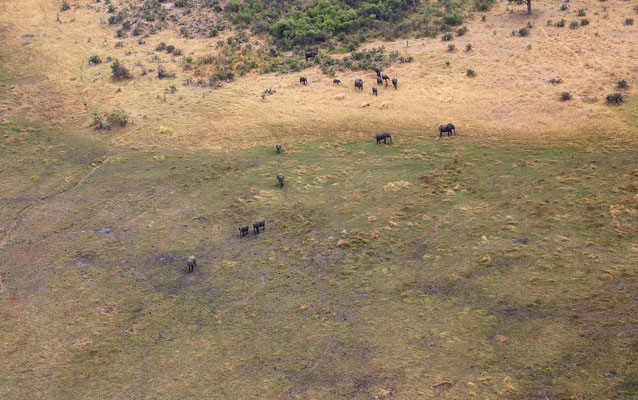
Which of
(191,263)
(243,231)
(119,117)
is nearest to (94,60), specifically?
(119,117)

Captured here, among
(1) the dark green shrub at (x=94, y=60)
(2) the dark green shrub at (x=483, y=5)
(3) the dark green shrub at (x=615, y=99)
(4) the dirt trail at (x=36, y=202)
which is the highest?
(2) the dark green shrub at (x=483, y=5)

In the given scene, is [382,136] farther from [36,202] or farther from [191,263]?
[36,202]

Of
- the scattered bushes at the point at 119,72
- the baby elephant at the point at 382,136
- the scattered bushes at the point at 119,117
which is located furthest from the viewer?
the scattered bushes at the point at 119,72

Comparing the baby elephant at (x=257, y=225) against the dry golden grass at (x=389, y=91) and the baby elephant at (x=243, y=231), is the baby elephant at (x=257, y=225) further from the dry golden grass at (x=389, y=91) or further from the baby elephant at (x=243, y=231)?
the dry golden grass at (x=389, y=91)

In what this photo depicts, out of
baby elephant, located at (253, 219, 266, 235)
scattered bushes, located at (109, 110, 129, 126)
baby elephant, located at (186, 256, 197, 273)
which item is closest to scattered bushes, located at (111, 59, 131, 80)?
scattered bushes, located at (109, 110, 129, 126)

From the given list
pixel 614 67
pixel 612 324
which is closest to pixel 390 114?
pixel 614 67

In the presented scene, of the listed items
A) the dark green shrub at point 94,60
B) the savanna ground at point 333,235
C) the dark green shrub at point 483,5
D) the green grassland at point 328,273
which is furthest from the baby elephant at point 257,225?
the dark green shrub at point 483,5
